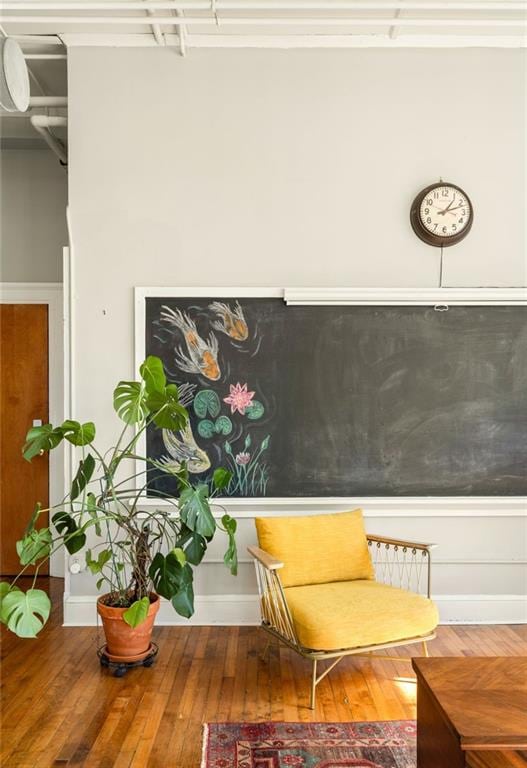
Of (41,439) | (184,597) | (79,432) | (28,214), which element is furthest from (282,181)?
(184,597)

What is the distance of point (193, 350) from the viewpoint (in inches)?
144

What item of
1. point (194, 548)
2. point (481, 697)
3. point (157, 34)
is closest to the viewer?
point (481, 697)

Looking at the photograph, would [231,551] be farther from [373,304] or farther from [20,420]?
[20,420]

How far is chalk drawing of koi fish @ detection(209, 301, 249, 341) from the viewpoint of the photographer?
3.65m

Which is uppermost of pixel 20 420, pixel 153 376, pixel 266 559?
pixel 153 376

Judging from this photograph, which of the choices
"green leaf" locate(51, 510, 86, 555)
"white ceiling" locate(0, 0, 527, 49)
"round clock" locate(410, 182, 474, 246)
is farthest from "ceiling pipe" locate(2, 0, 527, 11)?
"green leaf" locate(51, 510, 86, 555)

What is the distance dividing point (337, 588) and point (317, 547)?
245 mm

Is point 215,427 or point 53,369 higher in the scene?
point 53,369

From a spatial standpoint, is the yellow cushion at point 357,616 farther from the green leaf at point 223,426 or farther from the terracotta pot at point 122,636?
the green leaf at point 223,426

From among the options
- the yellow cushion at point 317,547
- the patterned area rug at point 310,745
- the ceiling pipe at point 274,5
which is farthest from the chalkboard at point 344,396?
the ceiling pipe at point 274,5

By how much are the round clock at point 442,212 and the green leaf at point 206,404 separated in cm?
160

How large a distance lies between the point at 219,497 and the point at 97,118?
239cm

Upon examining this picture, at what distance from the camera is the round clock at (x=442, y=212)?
3617mm

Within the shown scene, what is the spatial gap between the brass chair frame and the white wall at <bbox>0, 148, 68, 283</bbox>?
288 centimetres
